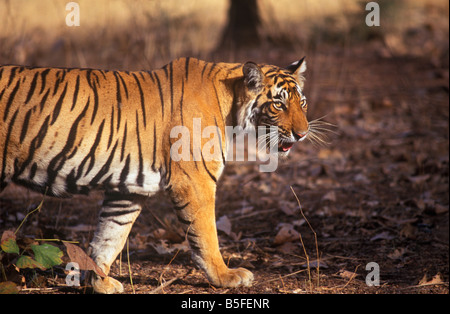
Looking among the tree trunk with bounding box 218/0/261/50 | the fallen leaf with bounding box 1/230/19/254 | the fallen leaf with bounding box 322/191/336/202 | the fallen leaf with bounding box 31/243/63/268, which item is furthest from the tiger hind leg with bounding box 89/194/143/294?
the tree trunk with bounding box 218/0/261/50

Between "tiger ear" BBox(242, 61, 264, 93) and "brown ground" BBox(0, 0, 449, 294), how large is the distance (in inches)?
27.9

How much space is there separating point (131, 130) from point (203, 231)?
77 centimetres

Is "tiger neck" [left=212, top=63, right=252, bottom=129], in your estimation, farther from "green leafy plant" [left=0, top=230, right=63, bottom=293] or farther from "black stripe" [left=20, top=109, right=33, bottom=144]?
"green leafy plant" [left=0, top=230, right=63, bottom=293]

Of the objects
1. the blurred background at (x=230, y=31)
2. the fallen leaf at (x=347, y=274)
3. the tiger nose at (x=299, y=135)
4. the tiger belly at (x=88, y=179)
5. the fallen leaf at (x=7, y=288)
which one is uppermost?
the blurred background at (x=230, y=31)

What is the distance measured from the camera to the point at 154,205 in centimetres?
493

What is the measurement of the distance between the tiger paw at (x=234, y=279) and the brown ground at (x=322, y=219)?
7 centimetres

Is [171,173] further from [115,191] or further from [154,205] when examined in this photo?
[154,205]

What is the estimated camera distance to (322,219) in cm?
480

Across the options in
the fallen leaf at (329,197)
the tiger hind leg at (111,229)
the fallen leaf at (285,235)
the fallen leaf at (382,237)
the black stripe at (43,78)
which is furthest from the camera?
the fallen leaf at (329,197)

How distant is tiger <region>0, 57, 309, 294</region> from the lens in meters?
3.14

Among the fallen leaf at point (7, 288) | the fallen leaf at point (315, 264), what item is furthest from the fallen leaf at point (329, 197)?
the fallen leaf at point (7, 288)

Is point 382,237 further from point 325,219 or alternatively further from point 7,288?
point 7,288

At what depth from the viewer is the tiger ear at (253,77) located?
3.34 meters

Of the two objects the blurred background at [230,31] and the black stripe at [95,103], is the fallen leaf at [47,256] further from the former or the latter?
the blurred background at [230,31]
